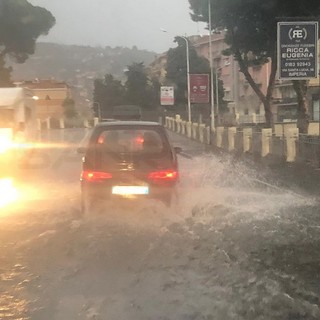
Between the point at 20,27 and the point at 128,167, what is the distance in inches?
1676

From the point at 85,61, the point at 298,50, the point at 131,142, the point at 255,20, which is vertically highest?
the point at 85,61

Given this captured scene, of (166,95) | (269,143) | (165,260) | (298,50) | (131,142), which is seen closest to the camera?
(165,260)

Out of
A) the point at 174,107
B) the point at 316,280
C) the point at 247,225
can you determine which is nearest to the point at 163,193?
the point at 247,225

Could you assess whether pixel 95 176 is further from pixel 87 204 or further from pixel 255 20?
pixel 255 20

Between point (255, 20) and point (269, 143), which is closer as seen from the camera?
point (269, 143)

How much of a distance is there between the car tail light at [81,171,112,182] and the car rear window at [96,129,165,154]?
424 millimetres

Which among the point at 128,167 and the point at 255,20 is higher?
the point at 255,20

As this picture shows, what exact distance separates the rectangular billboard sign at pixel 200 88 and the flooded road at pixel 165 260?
112 ft

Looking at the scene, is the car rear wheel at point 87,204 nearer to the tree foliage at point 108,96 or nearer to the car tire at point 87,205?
the car tire at point 87,205

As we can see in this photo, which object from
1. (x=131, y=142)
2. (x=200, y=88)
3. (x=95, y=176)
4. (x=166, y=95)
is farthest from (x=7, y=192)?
(x=166, y=95)

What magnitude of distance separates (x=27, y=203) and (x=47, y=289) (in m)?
7.09

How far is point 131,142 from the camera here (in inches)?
441

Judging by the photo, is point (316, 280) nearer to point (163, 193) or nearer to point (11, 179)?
point (163, 193)

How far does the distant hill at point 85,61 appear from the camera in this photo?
108038 millimetres
